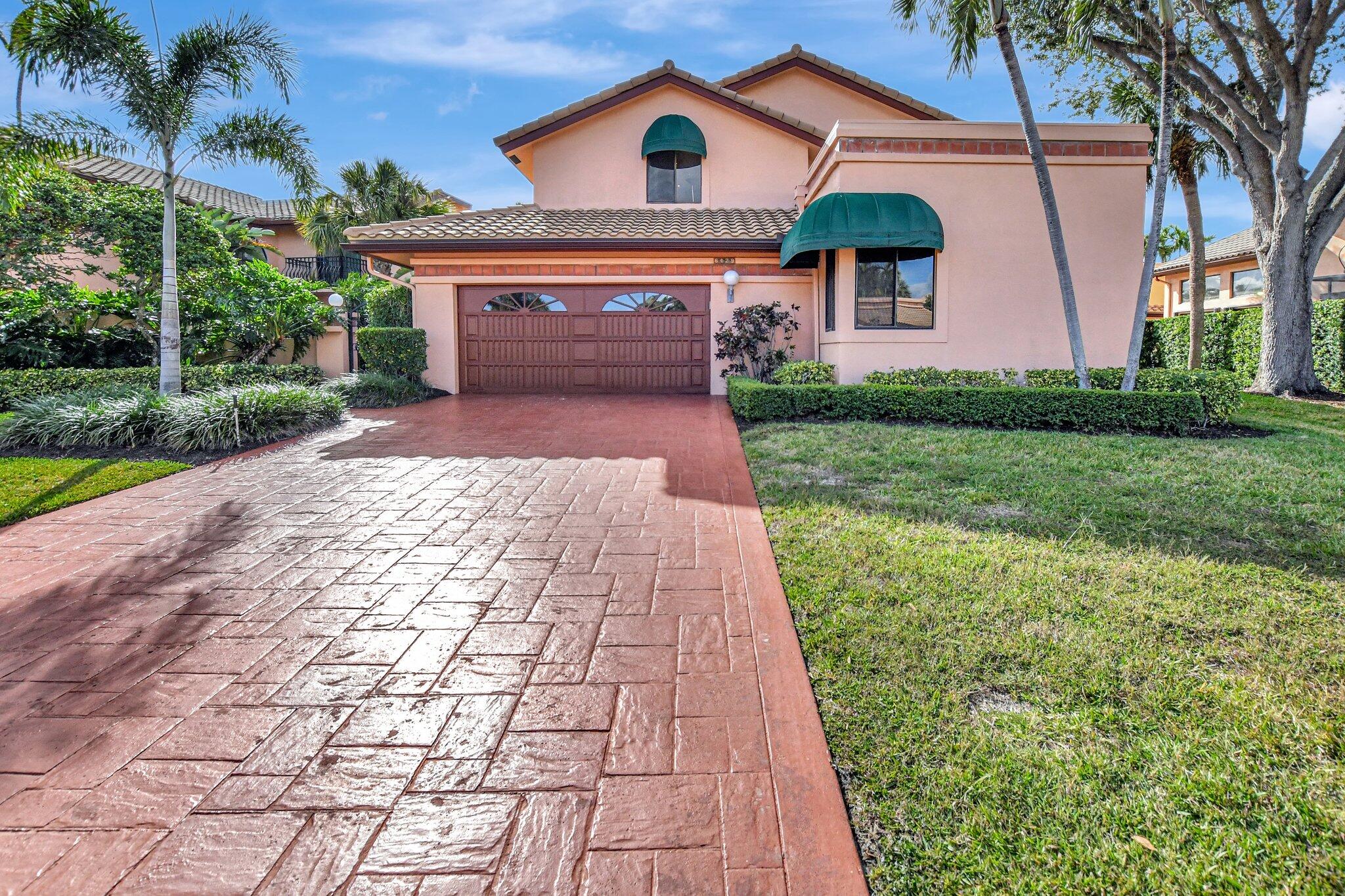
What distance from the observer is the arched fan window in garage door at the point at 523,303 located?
1522cm

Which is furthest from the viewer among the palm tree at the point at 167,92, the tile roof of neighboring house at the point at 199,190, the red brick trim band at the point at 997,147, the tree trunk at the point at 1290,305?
the tile roof of neighboring house at the point at 199,190

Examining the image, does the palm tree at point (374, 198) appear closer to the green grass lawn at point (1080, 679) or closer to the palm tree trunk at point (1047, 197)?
the palm tree trunk at point (1047, 197)

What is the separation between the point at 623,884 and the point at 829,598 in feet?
7.13

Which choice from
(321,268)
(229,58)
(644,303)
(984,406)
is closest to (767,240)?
(644,303)

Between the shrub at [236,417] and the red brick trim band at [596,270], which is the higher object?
the red brick trim band at [596,270]

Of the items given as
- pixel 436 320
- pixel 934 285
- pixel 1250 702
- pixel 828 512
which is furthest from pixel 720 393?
pixel 1250 702

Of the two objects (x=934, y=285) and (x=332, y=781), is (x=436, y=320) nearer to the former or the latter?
(x=934, y=285)

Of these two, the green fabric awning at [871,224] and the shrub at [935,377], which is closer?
the green fabric awning at [871,224]

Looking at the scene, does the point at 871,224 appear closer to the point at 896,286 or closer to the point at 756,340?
the point at 896,286

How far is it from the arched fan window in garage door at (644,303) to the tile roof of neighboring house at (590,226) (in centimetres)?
132

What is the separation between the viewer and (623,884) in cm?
202

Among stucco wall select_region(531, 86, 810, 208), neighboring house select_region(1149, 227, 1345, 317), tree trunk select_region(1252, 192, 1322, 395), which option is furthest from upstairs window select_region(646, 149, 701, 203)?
neighboring house select_region(1149, 227, 1345, 317)

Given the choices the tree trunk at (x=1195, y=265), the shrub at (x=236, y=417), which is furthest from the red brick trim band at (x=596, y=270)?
the tree trunk at (x=1195, y=265)

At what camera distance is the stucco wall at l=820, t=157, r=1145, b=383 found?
12.3 meters
